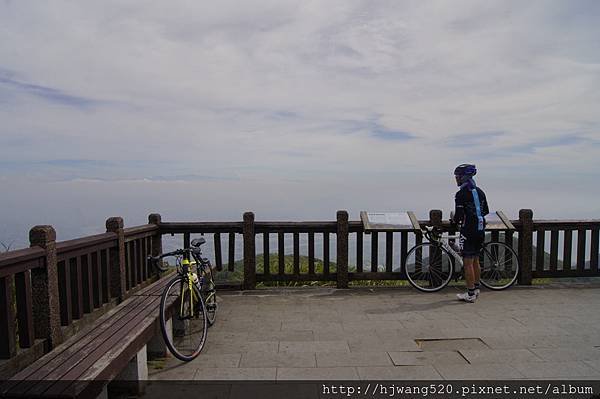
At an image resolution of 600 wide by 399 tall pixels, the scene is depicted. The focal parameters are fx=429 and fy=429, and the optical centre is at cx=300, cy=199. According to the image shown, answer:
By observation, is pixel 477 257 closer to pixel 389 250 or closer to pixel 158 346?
pixel 389 250

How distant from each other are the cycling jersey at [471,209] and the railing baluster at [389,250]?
4.15ft

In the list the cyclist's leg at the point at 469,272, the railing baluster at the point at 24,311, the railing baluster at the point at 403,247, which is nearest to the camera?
the railing baluster at the point at 24,311

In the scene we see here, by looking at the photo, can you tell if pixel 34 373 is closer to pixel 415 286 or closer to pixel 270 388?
pixel 270 388

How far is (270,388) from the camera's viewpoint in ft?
12.4

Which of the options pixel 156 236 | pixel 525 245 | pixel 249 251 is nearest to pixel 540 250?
pixel 525 245

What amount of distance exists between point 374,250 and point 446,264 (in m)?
1.25

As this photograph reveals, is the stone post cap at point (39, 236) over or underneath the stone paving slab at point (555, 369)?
over

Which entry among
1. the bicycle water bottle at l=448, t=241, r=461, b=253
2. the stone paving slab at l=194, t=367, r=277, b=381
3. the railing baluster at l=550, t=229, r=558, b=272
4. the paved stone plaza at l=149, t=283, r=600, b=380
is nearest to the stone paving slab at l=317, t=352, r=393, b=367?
the paved stone plaza at l=149, t=283, r=600, b=380

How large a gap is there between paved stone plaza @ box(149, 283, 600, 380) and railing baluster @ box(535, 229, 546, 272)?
25.5 inches

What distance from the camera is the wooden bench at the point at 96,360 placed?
2.71 m

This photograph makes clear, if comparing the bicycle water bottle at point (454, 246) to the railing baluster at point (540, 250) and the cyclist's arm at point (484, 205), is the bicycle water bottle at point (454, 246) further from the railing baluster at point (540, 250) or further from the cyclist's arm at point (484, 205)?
the railing baluster at point (540, 250)

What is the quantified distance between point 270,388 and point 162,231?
4461mm

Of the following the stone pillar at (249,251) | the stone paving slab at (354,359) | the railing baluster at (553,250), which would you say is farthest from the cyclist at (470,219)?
the stone pillar at (249,251)

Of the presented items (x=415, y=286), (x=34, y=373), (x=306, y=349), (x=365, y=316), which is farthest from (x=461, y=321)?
(x=34, y=373)
